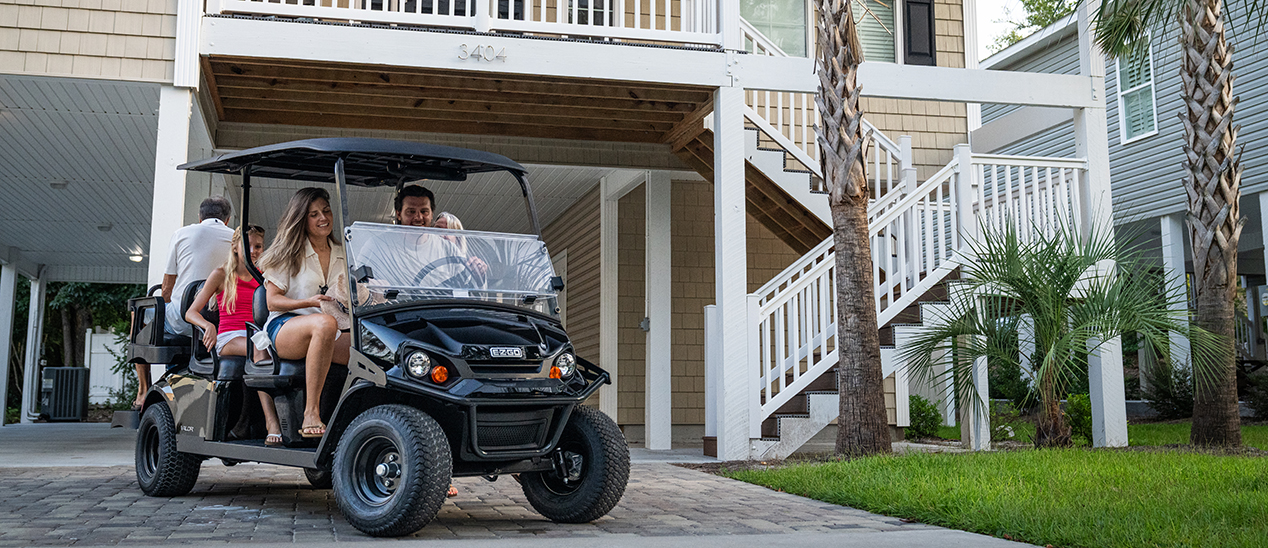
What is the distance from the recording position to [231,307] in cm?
515

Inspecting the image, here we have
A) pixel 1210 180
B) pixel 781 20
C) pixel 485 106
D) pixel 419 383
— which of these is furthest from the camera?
pixel 781 20

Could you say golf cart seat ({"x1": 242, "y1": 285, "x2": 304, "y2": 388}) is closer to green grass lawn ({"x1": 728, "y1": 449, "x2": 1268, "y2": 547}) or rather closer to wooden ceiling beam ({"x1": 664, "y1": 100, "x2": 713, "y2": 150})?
green grass lawn ({"x1": 728, "y1": 449, "x2": 1268, "y2": 547})

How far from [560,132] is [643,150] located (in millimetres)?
975

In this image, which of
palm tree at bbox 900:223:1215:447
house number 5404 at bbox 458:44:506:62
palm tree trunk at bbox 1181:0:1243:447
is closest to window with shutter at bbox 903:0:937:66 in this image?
palm tree trunk at bbox 1181:0:1243:447

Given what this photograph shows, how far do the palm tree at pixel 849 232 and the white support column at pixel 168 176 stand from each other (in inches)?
186

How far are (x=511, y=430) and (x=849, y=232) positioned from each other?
401cm

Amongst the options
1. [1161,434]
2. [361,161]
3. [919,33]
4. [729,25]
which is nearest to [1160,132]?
[919,33]

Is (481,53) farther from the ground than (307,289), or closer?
farther from the ground

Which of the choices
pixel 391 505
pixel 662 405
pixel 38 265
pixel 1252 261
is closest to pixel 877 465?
pixel 391 505

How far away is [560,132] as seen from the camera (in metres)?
10.3

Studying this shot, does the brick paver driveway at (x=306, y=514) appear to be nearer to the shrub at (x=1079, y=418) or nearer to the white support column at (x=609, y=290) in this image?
the white support column at (x=609, y=290)

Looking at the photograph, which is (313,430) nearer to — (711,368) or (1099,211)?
(711,368)

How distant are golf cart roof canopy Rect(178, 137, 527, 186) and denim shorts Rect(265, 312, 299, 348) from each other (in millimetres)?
777

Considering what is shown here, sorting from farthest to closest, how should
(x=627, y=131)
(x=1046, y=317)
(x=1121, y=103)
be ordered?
1. (x=1121, y=103)
2. (x=627, y=131)
3. (x=1046, y=317)
